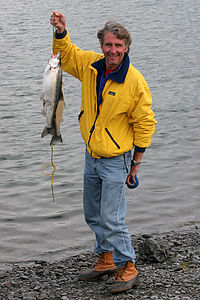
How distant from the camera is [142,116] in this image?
535 centimetres

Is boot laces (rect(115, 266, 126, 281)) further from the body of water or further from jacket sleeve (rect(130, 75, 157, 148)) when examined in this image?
Result: the body of water

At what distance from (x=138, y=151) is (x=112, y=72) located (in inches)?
33.1

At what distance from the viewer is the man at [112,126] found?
17.4 ft

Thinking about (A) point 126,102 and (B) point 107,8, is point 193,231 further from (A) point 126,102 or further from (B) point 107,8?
(B) point 107,8

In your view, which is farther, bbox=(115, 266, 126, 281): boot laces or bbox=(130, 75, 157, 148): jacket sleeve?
bbox=(115, 266, 126, 281): boot laces

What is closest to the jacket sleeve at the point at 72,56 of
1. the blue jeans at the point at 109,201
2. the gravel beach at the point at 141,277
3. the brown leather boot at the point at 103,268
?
the blue jeans at the point at 109,201

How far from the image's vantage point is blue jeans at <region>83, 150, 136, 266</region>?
5.46m

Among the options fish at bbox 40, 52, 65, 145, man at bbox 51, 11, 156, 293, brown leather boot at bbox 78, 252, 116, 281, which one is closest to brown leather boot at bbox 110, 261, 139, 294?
man at bbox 51, 11, 156, 293

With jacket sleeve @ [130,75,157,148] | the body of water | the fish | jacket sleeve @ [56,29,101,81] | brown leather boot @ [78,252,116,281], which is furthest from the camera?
the body of water

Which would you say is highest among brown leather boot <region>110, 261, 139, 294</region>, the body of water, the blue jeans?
the blue jeans

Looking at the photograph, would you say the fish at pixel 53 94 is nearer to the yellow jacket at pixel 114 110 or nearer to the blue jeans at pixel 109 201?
the yellow jacket at pixel 114 110

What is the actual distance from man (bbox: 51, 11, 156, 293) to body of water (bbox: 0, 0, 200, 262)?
7.26 ft

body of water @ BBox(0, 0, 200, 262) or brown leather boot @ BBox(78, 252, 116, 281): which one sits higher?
brown leather boot @ BBox(78, 252, 116, 281)

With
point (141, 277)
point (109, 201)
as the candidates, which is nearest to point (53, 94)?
point (109, 201)
